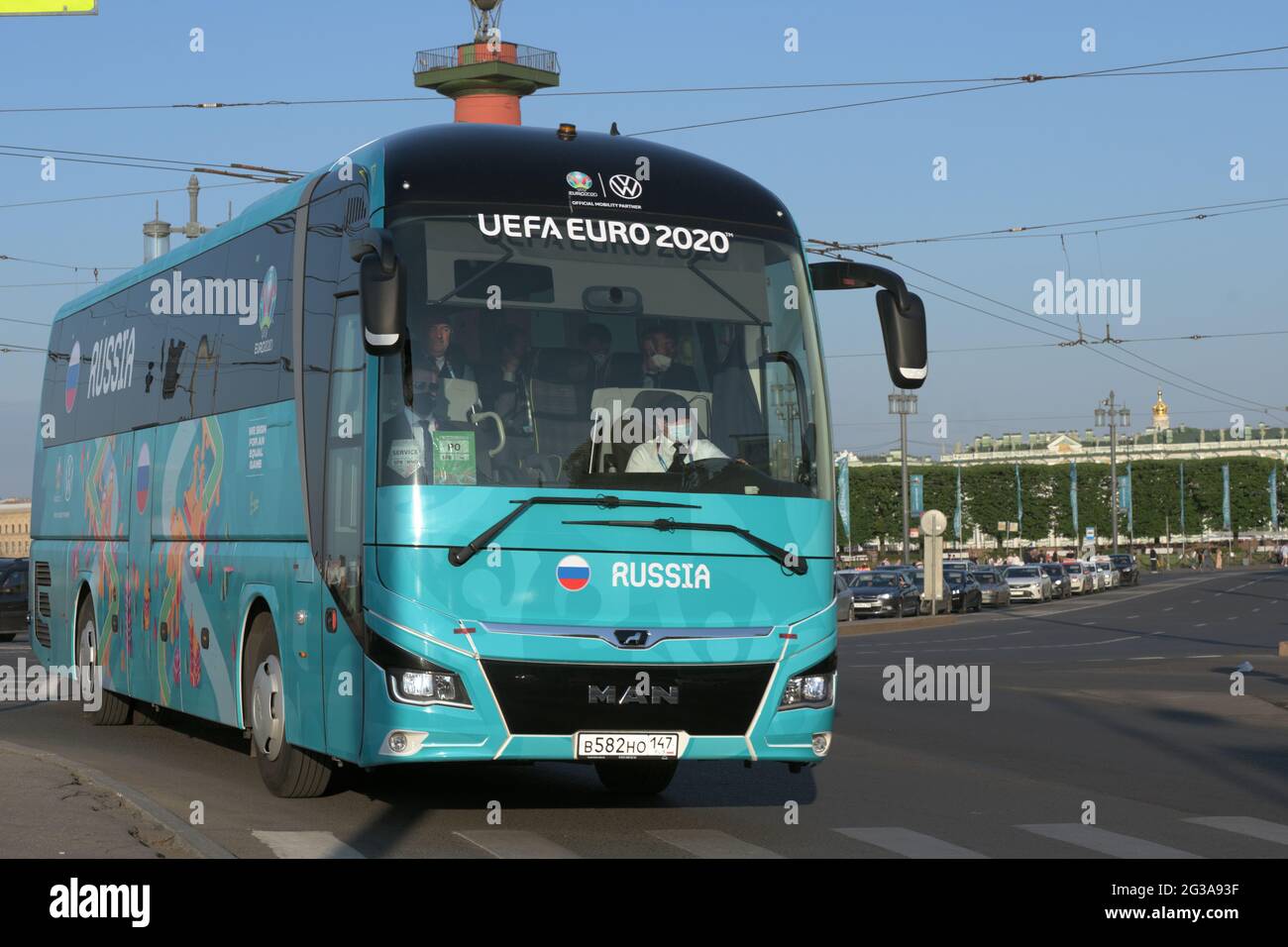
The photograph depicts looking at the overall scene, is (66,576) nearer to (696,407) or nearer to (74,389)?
(74,389)

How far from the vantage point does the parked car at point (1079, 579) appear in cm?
8369

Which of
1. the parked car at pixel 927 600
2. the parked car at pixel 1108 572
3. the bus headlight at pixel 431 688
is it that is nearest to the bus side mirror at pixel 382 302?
the bus headlight at pixel 431 688

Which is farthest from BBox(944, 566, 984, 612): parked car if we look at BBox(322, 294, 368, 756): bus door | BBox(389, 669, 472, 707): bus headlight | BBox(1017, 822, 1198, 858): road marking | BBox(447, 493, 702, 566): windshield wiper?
BBox(389, 669, 472, 707): bus headlight

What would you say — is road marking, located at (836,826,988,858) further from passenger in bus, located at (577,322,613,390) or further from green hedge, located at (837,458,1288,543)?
green hedge, located at (837,458,1288,543)

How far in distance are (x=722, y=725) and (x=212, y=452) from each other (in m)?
4.88

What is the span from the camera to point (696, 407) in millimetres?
10398

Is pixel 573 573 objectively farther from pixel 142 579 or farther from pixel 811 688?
pixel 142 579

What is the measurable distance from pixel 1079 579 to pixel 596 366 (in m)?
76.8

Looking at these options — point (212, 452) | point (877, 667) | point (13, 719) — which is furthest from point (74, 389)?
point (877, 667)

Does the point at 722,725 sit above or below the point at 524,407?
below

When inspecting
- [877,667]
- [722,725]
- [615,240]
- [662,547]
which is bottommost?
[877,667]

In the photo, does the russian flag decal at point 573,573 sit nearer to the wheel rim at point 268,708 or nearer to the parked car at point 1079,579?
the wheel rim at point 268,708

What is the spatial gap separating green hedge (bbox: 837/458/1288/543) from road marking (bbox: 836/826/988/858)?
123394 millimetres
